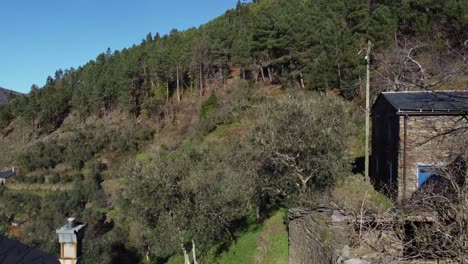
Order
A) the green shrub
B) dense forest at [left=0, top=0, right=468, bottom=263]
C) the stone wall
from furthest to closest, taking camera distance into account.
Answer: the green shrub
dense forest at [left=0, top=0, right=468, bottom=263]
the stone wall

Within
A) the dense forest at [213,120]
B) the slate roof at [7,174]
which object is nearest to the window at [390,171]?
the dense forest at [213,120]

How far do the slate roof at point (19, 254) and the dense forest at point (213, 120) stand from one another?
5802 millimetres

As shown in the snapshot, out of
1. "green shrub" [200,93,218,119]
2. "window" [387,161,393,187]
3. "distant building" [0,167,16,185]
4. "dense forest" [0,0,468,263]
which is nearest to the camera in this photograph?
"dense forest" [0,0,468,263]

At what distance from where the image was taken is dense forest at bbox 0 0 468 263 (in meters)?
13.9

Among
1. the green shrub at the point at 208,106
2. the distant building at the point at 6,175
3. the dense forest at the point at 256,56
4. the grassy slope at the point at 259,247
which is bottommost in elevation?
the distant building at the point at 6,175

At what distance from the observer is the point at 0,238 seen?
19.4 feet

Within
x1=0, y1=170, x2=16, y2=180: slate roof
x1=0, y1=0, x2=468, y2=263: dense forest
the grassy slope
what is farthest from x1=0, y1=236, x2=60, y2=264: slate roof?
x1=0, y1=170, x2=16, y2=180: slate roof

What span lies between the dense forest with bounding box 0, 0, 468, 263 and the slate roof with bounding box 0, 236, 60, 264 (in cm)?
580

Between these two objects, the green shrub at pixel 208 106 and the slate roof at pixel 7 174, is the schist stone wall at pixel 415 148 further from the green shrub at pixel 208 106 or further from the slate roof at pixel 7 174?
the slate roof at pixel 7 174

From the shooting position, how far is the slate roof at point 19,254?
560 centimetres

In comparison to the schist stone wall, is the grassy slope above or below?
below

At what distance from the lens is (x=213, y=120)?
37438 mm

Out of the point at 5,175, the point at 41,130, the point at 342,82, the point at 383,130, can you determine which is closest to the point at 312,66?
the point at 342,82

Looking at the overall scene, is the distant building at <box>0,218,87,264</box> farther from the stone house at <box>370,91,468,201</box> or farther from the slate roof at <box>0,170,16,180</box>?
the slate roof at <box>0,170,16,180</box>
